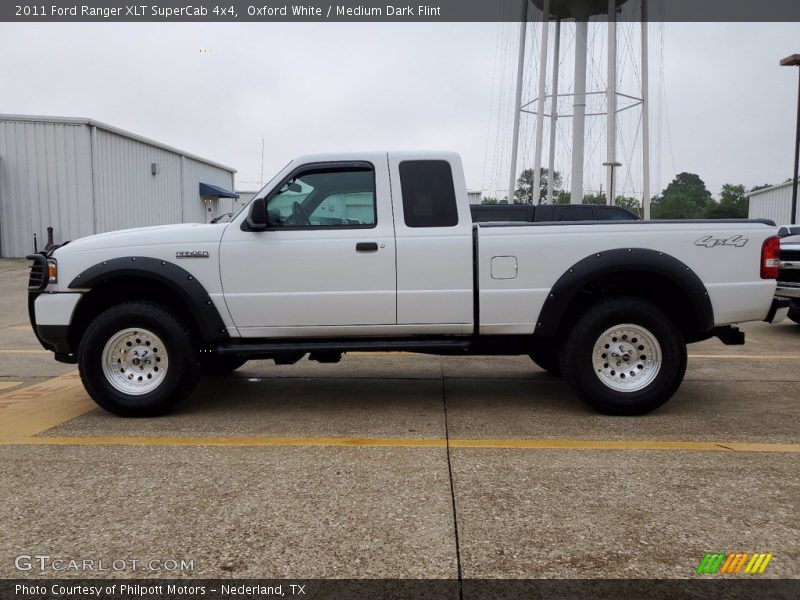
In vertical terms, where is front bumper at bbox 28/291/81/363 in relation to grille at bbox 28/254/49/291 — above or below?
below

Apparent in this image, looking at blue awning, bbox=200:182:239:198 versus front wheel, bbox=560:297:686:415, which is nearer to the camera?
front wheel, bbox=560:297:686:415

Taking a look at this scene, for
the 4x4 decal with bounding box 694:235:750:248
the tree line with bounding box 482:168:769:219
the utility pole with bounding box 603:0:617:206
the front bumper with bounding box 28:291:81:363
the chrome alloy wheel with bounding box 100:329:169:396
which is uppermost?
the utility pole with bounding box 603:0:617:206

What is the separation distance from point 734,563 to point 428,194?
131 inches

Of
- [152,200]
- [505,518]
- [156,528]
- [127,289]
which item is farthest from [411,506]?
[152,200]

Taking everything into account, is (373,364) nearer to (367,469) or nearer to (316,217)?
(316,217)

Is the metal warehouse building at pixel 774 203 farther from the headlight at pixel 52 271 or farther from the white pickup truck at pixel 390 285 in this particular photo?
the headlight at pixel 52 271

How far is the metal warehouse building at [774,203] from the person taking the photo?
31.5m

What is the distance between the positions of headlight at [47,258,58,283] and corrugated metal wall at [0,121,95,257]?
1773cm

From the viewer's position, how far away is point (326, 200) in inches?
210

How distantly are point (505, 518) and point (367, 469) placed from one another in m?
1.00

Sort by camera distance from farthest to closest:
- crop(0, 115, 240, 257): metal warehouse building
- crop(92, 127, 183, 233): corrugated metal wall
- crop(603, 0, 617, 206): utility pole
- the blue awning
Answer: the blue awning
crop(92, 127, 183, 233): corrugated metal wall
crop(603, 0, 617, 206): utility pole
crop(0, 115, 240, 257): metal warehouse building

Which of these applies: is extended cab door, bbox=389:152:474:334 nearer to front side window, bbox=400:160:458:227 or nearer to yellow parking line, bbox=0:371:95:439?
front side window, bbox=400:160:458:227

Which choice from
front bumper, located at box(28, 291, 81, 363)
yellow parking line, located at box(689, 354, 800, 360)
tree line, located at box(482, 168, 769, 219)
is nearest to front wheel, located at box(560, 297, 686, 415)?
yellow parking line, located at box(689, 354, 800, 360)

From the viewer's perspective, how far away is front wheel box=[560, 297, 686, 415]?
5.16 meters
